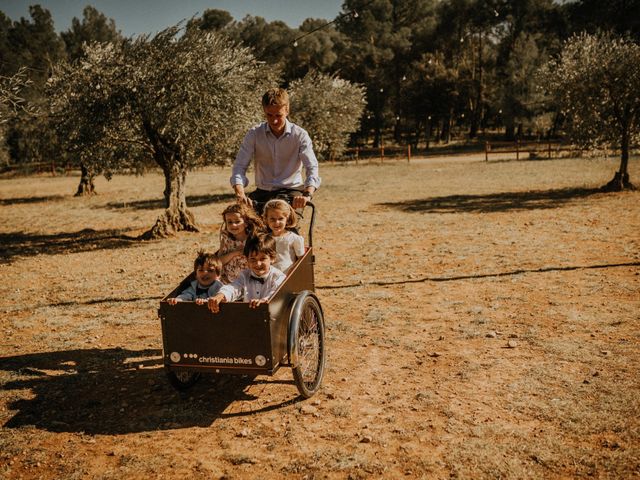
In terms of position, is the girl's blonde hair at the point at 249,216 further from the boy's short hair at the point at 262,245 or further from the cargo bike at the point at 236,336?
the cargo bike at the point at 236,336

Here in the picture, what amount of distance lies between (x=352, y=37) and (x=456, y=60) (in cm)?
1324

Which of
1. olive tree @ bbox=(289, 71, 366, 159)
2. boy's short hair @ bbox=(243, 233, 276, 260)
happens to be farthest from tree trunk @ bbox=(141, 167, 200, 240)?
olive tree @ bbox=(289, 71, 366, 159)

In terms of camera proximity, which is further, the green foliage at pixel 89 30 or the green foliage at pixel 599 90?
the green foliage at pixel 89 30

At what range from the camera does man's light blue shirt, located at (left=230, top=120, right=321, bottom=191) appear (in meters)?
5.52

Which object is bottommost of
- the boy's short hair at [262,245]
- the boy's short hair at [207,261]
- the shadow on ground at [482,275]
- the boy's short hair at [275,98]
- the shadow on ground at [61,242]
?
the shadow on ground at [482,275]

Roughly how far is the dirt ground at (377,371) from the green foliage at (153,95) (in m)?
3.12

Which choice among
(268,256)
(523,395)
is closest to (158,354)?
(268,256)

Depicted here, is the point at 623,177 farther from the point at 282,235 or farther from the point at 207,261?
the point at 207,261

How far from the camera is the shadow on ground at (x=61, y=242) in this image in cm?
1288

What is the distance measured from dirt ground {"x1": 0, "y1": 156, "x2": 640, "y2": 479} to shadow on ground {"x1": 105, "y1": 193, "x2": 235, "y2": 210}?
8.40 m

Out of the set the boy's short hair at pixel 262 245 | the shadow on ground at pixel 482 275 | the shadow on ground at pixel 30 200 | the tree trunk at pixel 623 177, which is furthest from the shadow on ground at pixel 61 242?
the tree trunk at pixel 623 177

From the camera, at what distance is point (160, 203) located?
21.6 metres

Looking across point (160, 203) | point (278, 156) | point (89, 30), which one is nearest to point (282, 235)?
point (278, 156)

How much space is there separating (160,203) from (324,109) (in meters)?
12.4
